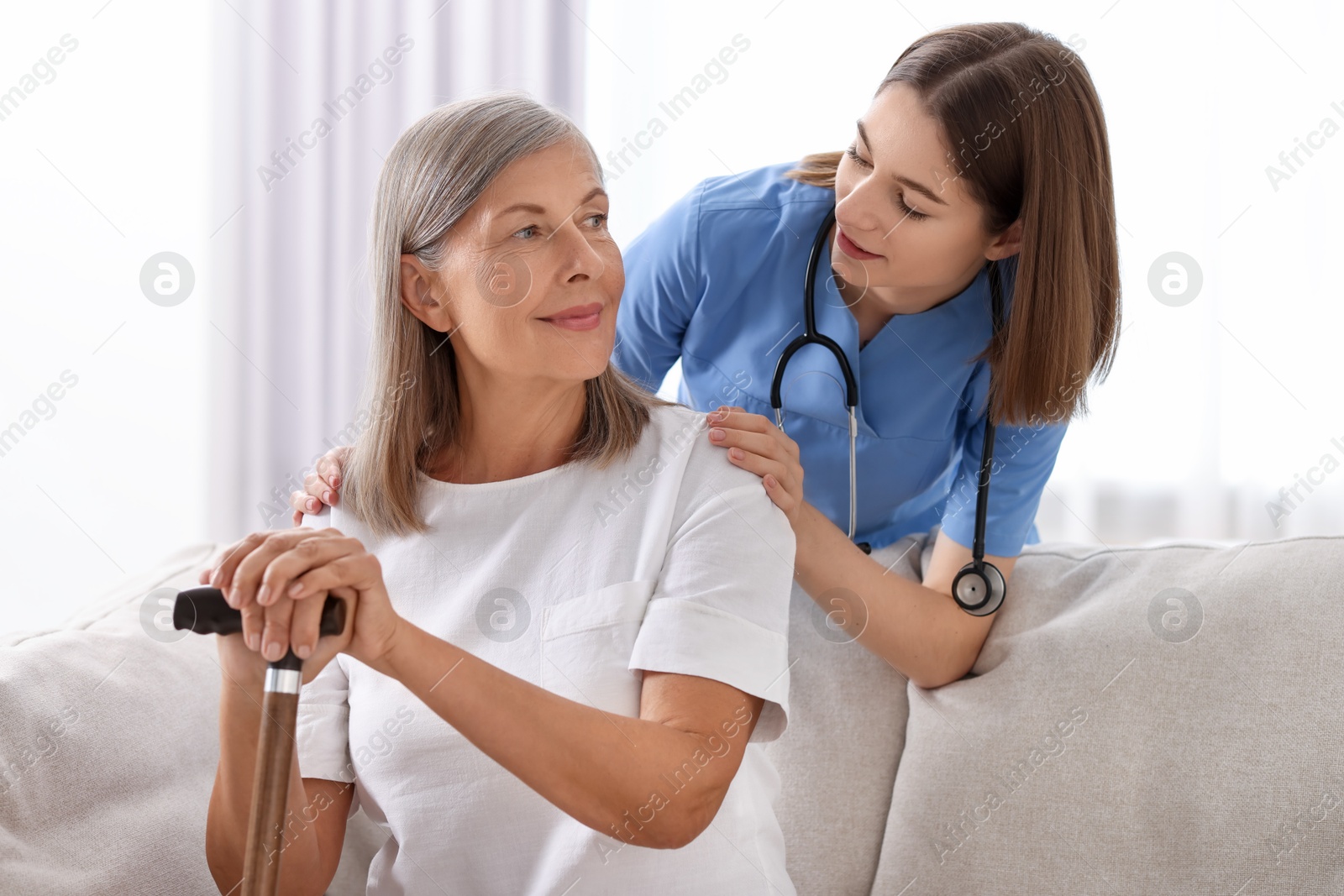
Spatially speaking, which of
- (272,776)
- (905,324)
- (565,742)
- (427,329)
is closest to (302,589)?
(272,776)

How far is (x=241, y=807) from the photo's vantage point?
110 cm

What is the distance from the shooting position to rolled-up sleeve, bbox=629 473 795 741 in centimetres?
106

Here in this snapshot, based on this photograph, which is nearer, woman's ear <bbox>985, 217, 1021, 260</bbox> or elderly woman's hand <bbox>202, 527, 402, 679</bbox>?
elderly woman's hand <bbox>202, 527, 402, 679</bbox>

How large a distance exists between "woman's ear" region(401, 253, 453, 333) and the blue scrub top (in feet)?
1.43

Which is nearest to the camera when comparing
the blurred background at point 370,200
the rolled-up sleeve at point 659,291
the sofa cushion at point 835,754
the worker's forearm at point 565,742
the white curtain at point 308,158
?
the worker's forearm at point 565,742

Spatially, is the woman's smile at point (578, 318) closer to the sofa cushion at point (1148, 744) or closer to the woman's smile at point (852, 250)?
the woman's smile at point (852, 250)

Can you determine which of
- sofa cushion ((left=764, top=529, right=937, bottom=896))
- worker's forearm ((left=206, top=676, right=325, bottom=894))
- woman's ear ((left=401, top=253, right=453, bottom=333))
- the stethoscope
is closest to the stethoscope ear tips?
the stethoscope

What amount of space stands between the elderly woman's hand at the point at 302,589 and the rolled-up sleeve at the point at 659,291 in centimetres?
70

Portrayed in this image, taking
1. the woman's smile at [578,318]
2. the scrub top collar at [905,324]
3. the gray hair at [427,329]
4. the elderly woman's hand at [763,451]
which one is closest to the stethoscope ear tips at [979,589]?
the scrub top collar at [905,324]

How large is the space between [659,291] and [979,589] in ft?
2.14

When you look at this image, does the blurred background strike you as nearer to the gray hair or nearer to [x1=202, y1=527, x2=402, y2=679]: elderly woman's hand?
the gray hair

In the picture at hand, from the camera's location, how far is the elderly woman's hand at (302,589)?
2.88ft

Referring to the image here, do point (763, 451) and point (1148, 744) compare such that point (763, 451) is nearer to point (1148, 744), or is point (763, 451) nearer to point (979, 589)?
point (979, 589)

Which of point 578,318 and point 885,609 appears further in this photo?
point 885,609
